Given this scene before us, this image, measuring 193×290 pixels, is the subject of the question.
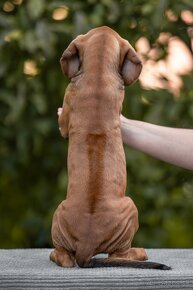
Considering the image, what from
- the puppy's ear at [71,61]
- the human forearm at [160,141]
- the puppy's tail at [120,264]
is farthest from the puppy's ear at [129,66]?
the puppy's tail at [120,264]

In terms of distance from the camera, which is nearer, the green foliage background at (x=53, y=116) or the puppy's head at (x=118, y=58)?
the puppy's head at (x=118, y=58)

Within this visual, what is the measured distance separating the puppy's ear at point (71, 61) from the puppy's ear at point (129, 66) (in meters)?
0.17

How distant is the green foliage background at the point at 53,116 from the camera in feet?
17.6

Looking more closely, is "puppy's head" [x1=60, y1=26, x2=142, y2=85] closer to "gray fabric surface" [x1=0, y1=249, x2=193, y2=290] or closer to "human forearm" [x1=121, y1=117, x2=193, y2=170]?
"human forearm" [x1=121, y1=117, x2=193, y2=170]

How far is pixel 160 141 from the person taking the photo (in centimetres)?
410

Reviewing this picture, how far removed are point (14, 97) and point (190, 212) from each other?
1.21 meters

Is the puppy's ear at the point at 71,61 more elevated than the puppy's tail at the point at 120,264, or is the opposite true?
the puppy's ear at the point at 71,61

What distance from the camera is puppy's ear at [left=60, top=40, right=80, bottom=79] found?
12.3 ft

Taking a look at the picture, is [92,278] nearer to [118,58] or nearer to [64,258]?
[64,258]

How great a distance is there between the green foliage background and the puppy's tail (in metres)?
1.82

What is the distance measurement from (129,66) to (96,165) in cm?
43

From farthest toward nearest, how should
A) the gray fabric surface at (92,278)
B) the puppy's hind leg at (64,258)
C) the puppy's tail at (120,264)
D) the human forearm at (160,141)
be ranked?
the human forearm at (160,141)
the puppy's hind leg at (64,258)
the puppy's tail at (120,264)
the gray fabric surface at (92,278)

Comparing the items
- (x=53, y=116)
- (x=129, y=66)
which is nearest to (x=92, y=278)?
(x=129, y=66)

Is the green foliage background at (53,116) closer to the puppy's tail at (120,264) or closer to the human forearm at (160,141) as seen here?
the human forearm at (160,141)
